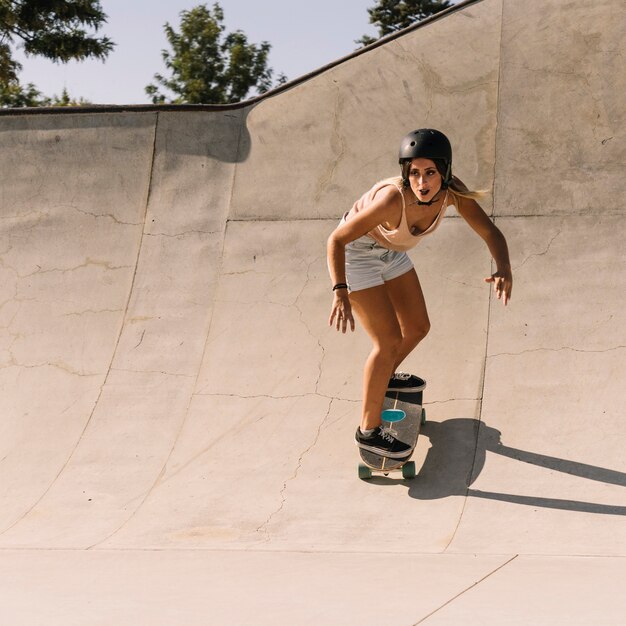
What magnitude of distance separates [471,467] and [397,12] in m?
50.7

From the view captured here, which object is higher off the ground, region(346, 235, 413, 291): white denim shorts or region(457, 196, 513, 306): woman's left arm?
region(457, 196, 513, 306): woman's left arm

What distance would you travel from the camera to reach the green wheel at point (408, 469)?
5.17 metres

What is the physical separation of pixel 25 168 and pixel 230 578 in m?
5.60

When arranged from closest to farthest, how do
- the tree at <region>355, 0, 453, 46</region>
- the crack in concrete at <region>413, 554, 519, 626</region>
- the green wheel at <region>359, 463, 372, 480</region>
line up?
1. the crack in concrete at <region>413, 554, 519, 626</region>
2. the green wheel at <region>359, 463, 372, 480</region>
3. the tree at <region>355, 0, 453, 46</region>

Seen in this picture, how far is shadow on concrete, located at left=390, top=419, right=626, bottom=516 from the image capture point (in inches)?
189

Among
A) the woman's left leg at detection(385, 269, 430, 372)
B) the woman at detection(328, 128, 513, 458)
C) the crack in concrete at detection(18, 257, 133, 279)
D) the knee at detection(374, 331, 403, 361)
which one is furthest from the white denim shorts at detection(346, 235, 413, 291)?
the crack in concrete at detection(18, 257, 133, 279)

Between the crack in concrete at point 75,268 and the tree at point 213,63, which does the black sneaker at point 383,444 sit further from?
the tree at point 213,63

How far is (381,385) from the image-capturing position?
17.1 ft

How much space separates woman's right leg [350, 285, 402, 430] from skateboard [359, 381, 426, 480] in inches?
6.1

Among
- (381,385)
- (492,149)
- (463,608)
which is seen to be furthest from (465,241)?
(463,608)

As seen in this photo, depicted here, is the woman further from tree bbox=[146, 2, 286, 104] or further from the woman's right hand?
tree bbox=[146, 2, 286, 104]

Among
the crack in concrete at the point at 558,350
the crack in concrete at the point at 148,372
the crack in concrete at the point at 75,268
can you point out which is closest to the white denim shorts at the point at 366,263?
the crack in concrete at the point at 558,350

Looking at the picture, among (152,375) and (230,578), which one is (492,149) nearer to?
(152,375)

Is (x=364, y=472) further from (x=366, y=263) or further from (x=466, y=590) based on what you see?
(x=466, y=590)
